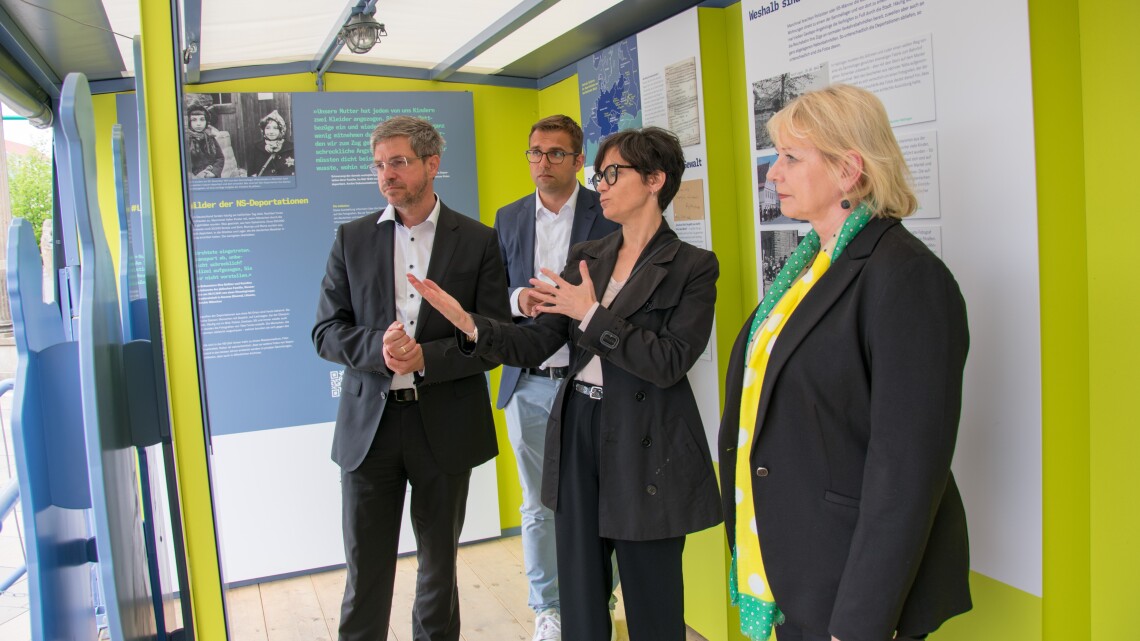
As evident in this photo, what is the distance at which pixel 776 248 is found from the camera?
2814 mm

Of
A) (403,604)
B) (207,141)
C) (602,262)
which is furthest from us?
(207,141)

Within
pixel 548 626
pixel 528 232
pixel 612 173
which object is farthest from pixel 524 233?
pixel 548 626

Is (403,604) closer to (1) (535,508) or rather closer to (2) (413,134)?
(1) (535,508)

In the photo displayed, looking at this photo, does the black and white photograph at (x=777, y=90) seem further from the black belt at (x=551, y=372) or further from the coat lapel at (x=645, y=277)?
the black belt at (x=551, y=372)

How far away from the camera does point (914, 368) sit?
4.68ft

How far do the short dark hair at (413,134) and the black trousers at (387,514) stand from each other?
0.84 metres

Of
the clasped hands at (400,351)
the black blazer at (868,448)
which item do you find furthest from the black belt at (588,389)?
the black blazer at (868,448)

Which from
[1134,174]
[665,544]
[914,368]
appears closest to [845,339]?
[914,368]

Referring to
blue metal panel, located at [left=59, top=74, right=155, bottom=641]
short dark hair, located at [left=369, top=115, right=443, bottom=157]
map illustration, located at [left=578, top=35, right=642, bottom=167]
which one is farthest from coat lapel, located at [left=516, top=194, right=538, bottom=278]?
blue metal panel, located at [left=59, top=74, right=155, bottom=641]

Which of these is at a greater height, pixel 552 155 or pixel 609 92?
pixel 609 92

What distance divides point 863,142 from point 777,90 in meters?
1.21

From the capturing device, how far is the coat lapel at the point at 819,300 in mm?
1550

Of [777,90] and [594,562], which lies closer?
[594,562]

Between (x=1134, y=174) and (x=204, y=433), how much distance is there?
6.25 feet
